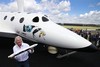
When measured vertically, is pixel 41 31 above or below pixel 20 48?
above

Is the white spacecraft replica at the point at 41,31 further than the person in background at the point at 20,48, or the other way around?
the white spacecraft replica at the point at 41,31

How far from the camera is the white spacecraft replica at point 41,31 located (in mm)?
9336

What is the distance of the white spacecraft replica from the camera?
368 inches

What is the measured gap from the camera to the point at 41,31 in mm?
10914

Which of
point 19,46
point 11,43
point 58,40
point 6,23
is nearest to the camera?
point 19,46

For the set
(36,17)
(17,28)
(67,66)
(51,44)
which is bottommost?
(67,66)

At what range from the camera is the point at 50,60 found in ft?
34.9

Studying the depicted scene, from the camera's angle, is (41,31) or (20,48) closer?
(20,48)

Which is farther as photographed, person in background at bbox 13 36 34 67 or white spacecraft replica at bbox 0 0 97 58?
white spacecraft replica at bbox 0 0 97 58

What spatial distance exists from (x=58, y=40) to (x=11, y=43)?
27.7ft

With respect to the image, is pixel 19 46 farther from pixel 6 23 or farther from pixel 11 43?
pixel 11 43

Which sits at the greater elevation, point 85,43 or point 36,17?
point 36,17

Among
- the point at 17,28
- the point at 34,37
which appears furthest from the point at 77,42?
the point at 17,28

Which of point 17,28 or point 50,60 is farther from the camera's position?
point 17,28
